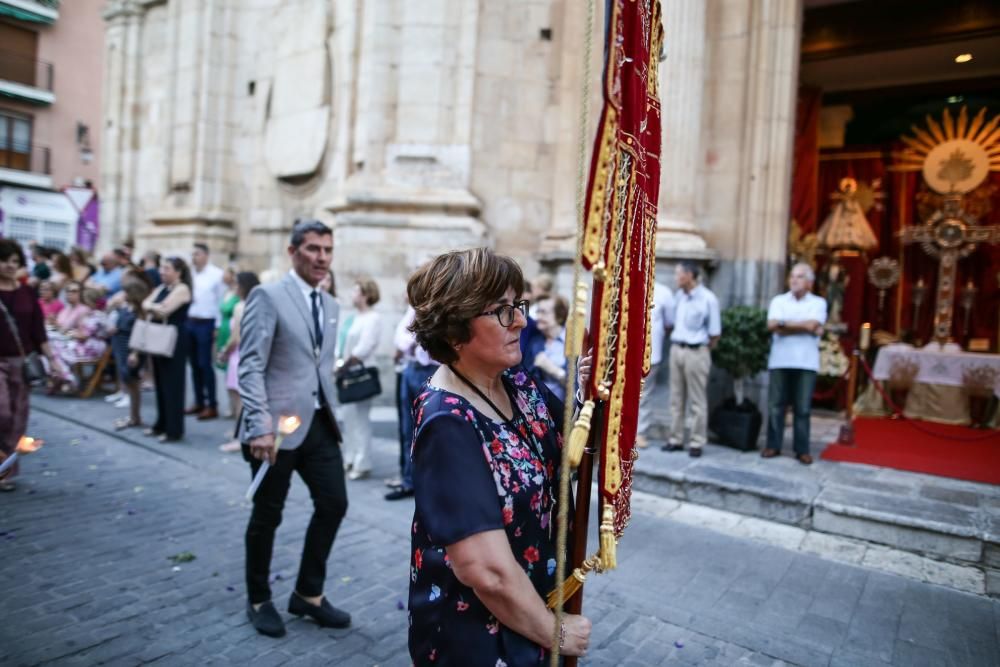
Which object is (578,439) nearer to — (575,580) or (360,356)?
(575,580)

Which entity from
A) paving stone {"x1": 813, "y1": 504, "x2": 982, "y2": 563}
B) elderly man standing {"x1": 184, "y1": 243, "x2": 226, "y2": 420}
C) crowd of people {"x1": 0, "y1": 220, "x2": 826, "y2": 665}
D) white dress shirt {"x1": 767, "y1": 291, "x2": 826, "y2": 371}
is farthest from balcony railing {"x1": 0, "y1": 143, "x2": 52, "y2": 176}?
paving stone {"x1": 813, "y1": 504, "x2": 982, "y2": 563}

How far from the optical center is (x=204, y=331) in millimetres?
8797

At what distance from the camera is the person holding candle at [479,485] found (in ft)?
5.03

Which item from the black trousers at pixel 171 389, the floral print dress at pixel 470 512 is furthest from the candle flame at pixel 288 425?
the black trousers at pixel 171 389

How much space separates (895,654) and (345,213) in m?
7.57

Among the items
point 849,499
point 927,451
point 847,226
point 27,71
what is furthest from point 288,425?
point 27,71

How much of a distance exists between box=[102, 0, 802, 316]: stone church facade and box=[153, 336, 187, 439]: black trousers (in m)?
2.32

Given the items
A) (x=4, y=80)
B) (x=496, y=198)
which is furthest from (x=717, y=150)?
(x=4, y=80)

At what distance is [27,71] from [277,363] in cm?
3046

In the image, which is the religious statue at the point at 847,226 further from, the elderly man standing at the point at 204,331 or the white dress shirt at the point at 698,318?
the elderly man standing at the point at 204,331

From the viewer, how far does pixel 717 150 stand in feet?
25.9

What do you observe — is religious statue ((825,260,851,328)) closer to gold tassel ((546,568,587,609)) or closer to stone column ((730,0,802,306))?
stone column ((730,0,802,306))

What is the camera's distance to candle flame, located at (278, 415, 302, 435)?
3377mm

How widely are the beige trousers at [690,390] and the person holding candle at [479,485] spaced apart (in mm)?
5189
